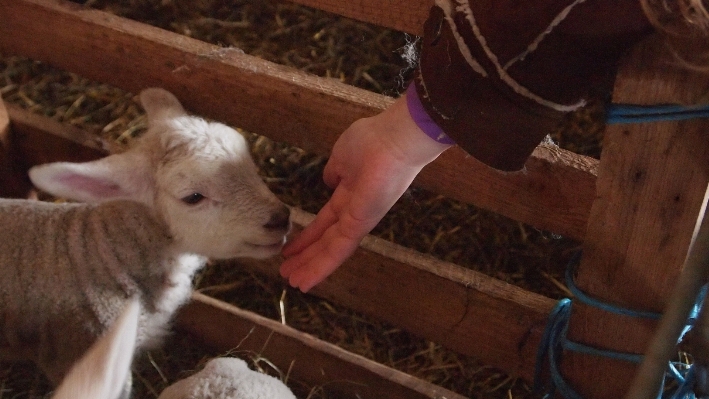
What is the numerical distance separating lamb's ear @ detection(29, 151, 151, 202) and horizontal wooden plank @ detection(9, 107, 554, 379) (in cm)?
47

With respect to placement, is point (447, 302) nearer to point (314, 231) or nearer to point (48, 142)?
point (314, 231)

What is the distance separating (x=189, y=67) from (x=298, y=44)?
1233 mm

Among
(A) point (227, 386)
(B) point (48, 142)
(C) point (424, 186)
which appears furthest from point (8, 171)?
(C) point (424, 186)

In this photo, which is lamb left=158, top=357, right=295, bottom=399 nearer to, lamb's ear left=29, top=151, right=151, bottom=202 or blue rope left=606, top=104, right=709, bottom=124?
lamb's ear left=29, top=151, right=151, bottom=202

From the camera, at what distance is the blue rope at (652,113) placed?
1.08 m

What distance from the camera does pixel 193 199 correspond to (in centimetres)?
182

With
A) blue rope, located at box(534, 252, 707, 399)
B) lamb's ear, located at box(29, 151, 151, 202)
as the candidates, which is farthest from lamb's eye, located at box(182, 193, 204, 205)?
blue rope, located at box(534, 252, 707, 399)

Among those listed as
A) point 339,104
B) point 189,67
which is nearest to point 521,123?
point 339,104

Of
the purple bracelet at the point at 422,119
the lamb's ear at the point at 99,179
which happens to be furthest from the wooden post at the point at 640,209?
the lamb's ear at the point at 99,179

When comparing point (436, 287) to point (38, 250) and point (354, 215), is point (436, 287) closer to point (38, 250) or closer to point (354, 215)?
point (354, 215)

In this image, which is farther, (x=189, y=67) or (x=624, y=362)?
(x=189, y=67)

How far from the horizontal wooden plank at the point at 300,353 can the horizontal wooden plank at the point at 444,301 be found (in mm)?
154

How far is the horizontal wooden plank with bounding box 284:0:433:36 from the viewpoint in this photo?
5.31 feet

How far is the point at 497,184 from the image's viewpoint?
173cm
